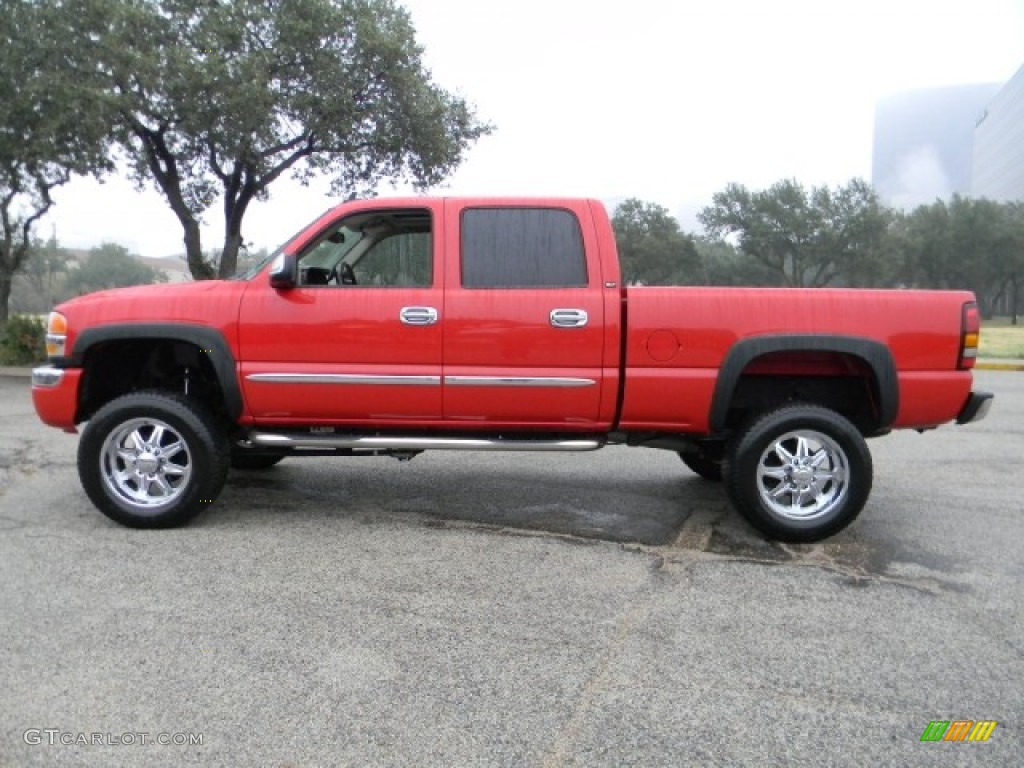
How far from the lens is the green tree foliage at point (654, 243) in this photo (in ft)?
164

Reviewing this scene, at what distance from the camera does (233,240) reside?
18.6 meters

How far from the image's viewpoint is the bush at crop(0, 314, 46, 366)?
16.0 metres

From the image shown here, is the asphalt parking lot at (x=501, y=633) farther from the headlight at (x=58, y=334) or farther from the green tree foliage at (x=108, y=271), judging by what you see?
the green tree foliage at (x=108, y=271)

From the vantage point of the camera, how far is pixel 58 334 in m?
4.58

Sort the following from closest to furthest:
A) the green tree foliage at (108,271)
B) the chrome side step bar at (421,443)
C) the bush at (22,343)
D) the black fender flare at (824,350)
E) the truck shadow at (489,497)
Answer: the black fender flare at (824,350) < the chrome side step bar at (421,443) < the truck shadow at (489,497) < the bush at (22,343) < the green tree foliage at (108,271)

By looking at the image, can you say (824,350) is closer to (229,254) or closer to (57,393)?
(57,393)

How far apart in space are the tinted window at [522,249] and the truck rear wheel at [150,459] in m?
1.77

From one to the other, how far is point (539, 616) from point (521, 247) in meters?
2.15

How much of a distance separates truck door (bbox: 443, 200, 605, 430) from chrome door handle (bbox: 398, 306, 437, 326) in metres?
0.08

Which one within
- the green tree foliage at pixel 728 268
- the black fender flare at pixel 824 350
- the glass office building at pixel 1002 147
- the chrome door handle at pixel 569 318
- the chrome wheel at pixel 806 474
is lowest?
the chrome wheel at pixel 806 474

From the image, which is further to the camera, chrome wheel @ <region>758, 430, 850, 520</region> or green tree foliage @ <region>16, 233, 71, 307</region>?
green tree foliage @ <region>16, 233, 71, 307</region>

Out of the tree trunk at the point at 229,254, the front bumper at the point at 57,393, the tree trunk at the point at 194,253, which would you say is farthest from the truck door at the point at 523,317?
the tree trunk at the point at 229,254

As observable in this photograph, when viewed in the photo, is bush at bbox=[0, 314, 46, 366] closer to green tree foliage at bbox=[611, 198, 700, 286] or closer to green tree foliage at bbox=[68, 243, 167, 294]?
green tree foliage at bbox=[611, 198, 700, 286]

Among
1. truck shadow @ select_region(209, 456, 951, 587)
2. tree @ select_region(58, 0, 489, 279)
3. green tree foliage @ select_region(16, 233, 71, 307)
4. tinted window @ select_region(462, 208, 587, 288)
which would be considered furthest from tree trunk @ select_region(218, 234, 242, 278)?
green tree foliage @ select_region(16, 233, 71, 307)
